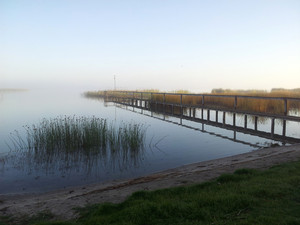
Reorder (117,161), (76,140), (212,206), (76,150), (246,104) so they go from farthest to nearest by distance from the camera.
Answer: (246,104), (76,140), (76,150), (117,161), (212,206)

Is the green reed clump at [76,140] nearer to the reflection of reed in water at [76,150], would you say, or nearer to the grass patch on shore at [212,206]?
the reflection of reed in water at [76,150]

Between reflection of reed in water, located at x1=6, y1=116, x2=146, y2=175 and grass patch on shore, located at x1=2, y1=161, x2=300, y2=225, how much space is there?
360 cm

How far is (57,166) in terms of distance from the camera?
710cm

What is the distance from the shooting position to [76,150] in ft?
27.7

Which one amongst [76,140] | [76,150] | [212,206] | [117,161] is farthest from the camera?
[76,140]

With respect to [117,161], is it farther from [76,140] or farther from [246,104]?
[246,104]

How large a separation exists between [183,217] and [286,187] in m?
1.75

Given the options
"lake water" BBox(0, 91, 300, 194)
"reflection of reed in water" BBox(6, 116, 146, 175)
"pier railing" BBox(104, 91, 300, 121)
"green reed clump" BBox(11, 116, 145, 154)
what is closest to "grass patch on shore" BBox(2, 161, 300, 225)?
"lake water" BBox(0, 91, 300, 194)

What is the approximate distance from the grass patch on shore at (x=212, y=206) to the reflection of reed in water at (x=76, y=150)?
3604 mm

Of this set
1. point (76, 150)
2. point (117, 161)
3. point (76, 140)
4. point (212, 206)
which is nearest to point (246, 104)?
point (117, 161)

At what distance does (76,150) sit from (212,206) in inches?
247

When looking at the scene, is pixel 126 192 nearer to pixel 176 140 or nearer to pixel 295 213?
pixel 295 213

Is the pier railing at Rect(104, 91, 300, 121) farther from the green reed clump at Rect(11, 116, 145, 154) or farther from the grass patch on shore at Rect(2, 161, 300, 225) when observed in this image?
the grass patch on shore at Rect(2, 161, 300, 225)

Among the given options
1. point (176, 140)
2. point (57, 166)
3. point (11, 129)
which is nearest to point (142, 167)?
point (57, 166)
